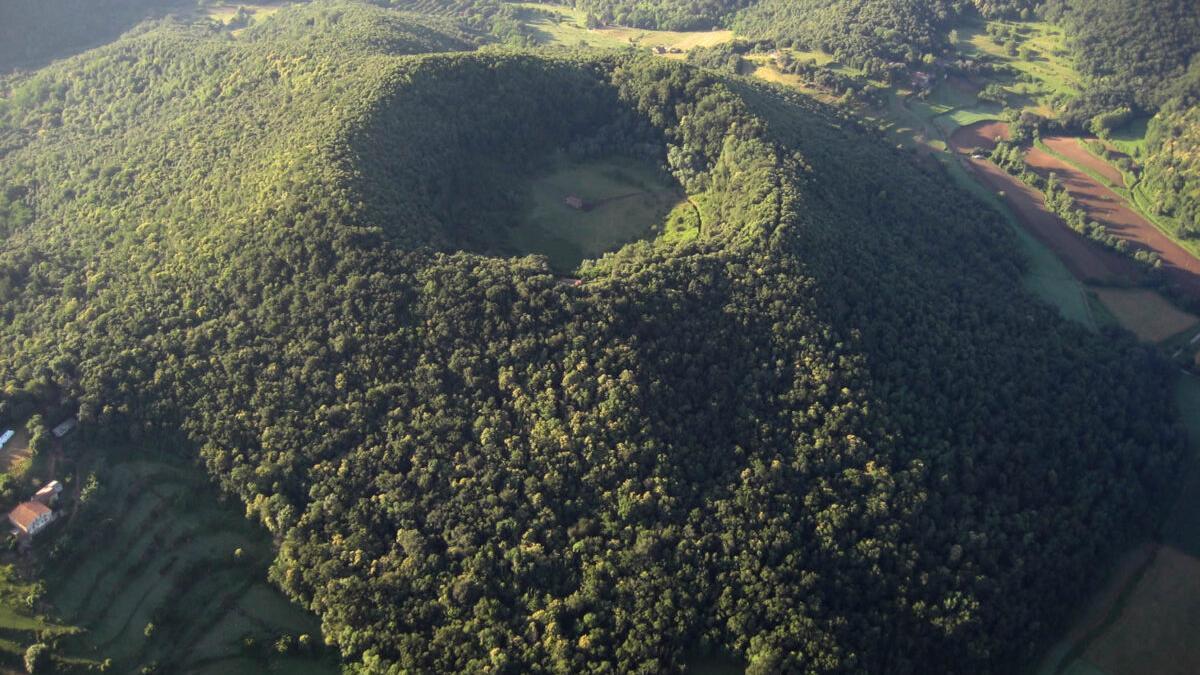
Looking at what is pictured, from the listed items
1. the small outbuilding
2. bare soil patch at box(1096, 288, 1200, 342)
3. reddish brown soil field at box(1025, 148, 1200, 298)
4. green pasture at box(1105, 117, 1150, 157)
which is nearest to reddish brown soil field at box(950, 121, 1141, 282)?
bare soil patch at box(1096, 288, 1200, 342)

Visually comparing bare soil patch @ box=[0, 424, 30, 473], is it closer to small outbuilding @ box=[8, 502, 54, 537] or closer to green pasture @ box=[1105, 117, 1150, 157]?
small outbuilding @ box=[8, 502, 54, 537]

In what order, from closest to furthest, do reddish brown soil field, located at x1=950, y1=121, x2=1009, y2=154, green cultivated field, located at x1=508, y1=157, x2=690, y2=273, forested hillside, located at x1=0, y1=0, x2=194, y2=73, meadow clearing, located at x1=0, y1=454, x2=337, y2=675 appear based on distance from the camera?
meadow clearing, located at x1=0, y1=454, x2=337, y2=675, green cultivated field, located at x1=508, y1=157, x2=690, y2=273, reddish brown soil field, located at x1=950, y1=121, x2=1009, y2=154, forested hillside, located at x1=0, y1=0, x2=194, y2=73

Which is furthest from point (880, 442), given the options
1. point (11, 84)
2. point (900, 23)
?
point (11, 84)

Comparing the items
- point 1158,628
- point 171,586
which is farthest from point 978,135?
point 171,586

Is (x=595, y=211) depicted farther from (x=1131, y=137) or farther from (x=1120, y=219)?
(x=1131, y=137)

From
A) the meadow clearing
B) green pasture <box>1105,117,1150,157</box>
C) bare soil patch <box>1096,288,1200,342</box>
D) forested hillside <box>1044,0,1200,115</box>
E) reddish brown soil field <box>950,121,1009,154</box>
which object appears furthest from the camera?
forested hillside <box>1044,0,1200,115</box>

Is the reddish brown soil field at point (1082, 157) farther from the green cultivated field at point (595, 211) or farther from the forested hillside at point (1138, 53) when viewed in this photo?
the green cultivated field at point (595, 211)

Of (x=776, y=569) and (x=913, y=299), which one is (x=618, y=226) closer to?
(x=913, y=299)
